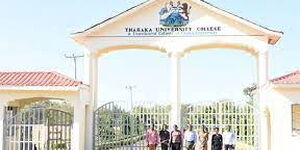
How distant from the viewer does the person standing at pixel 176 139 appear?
20000 millimetres

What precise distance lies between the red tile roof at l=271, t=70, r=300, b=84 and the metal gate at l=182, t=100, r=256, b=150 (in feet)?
5.35

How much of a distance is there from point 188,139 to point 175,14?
486 centimetres

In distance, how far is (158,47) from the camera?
71.1 feet

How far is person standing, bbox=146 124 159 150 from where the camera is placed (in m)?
20.3

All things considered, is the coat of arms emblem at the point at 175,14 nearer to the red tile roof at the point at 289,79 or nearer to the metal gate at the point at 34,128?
the red tile roof at the point at 289,79

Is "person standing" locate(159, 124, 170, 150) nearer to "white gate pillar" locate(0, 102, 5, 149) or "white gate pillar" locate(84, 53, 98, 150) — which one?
"white gate pillar" locate(84, 53, 98, 150)

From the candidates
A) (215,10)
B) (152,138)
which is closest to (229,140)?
(152,138)

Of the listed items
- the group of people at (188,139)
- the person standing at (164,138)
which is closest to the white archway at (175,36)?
the person standing at (164,138)

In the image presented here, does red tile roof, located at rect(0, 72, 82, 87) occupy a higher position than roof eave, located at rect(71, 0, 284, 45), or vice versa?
roof eave, located at rect(71, 0, 284, 45)

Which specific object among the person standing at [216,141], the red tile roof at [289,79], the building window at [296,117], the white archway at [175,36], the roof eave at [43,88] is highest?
the white archway at [175,36]

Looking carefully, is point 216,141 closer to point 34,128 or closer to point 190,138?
point 190,138

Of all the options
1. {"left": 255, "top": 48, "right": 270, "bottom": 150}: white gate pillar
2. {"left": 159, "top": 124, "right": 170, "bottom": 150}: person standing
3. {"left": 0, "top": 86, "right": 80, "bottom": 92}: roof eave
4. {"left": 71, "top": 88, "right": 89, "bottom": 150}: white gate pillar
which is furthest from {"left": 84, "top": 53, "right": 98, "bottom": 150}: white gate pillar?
{"left": 255, "top": 48, "right": 270, "bottom": 150}: white gate pillar

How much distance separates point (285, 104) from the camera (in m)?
19.5

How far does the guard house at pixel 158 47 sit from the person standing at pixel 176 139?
70 cm
